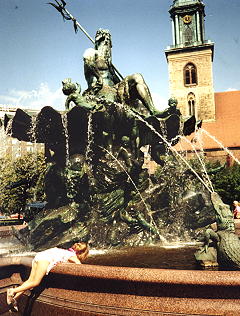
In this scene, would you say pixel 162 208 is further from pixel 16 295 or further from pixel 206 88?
pixel 206 88

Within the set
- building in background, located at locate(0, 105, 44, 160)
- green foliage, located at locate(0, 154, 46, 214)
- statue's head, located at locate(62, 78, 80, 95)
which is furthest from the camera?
green foliage, located at locate(0, 154, 46, 214)

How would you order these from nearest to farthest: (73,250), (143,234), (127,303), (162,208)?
(127,303)
(73,250)
(143,234)
(162,208)

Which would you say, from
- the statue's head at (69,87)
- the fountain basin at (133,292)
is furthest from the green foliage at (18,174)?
the fountain basin at (133,292)

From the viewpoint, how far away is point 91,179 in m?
7.64

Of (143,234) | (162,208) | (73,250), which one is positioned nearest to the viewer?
(73,250)

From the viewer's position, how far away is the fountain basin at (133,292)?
3293 mm

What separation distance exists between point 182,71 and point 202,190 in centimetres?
4969

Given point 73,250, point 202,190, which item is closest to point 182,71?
point 202,190

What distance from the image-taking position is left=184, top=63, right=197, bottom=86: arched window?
Answer: 55.5 m

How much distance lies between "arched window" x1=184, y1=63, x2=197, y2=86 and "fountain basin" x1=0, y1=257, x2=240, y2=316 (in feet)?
178

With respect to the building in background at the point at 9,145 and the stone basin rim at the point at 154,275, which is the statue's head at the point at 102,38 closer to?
the building in background at the point at 9,145

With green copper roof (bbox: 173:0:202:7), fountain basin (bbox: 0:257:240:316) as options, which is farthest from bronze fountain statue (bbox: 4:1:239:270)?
green copper roof (bbox: 173:0:202:7)

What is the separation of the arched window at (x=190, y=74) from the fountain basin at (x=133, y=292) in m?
54.2

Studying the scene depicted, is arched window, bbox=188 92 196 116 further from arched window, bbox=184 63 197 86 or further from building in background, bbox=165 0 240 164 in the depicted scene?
arched window, bbox=184 63 197 86
